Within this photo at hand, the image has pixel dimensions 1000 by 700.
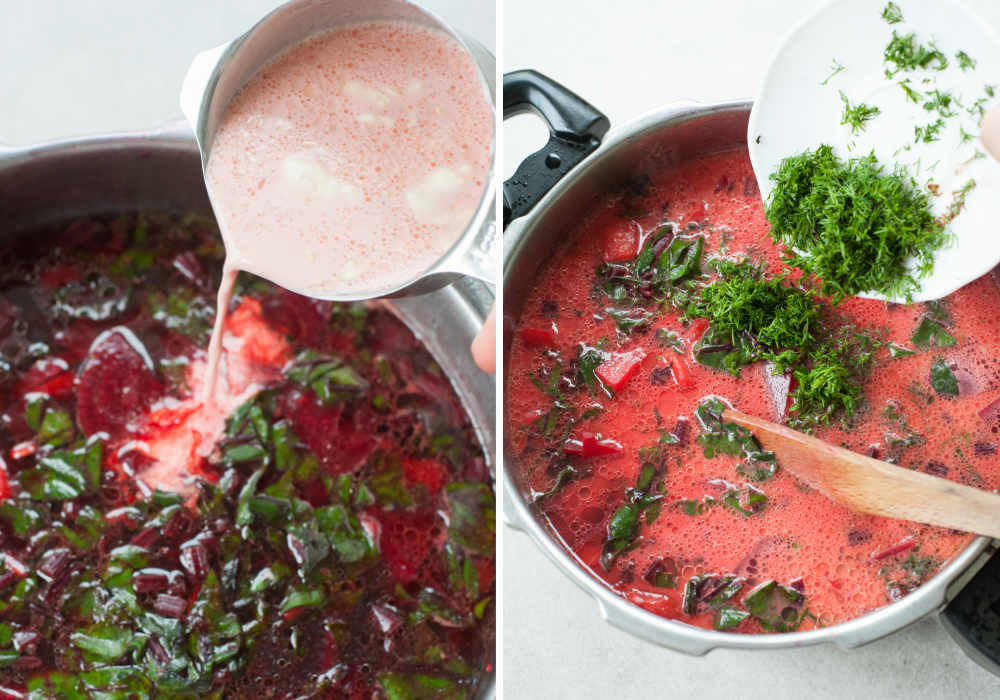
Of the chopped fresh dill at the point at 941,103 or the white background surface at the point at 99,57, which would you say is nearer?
the chopped fresh dill at the point at 941,103

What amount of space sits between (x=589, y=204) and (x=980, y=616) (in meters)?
0.75

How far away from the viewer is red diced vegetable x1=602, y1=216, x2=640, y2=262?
1.41 meters

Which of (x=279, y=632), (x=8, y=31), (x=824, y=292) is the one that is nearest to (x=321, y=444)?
(x=279, y=632)

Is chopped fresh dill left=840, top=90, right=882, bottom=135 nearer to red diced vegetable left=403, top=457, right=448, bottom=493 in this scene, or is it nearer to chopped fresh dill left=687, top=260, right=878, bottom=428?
chopped fresh dill left=687, top=260, right=878, bottom=428

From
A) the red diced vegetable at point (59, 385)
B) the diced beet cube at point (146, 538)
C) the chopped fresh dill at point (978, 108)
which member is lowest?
the diced beet cube at point (146, 538)

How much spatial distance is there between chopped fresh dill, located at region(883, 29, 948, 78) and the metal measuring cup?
0.48m

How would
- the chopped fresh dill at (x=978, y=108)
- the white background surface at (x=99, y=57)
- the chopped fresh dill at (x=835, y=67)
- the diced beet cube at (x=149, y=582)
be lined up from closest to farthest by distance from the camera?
the chopped fresh dill at (x=978, y=108) < the chopped fresh dill at (x=835, y=67) < the diced beet cube at (x=149, y=582) < the white background surface at (x=99, y=57)

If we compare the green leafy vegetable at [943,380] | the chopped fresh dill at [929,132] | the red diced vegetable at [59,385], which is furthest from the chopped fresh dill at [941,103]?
the red diced vegetable at [59,385]

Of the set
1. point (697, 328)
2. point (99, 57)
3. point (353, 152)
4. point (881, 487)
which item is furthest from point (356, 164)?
point (99, 57)

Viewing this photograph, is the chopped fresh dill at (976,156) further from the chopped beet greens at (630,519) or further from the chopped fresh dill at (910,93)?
the chopped beet greens at (630,519)

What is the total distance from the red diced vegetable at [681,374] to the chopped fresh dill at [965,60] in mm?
495

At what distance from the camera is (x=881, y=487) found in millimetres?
1169

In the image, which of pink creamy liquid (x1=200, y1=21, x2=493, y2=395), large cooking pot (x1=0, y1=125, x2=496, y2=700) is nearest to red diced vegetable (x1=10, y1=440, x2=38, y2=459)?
large cooking pot (x1=0, y1=125, x2=496, y2=700)

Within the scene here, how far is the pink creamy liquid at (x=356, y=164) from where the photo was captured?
44.4 inches
